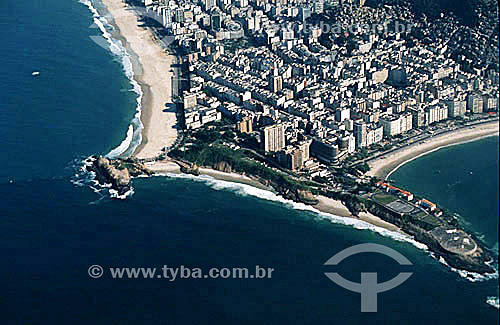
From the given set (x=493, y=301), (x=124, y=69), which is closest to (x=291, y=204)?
(x=493, y=301)

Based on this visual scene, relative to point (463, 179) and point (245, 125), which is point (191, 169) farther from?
point (463, 179)

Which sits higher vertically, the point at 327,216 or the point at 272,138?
the point at 272,138

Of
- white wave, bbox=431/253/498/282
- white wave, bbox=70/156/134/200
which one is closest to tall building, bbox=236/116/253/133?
white wave, bbox=70/156/134/200

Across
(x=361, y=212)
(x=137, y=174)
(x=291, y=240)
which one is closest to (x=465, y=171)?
(x=361, y=212)

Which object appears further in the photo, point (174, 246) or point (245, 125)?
point (245, 125)

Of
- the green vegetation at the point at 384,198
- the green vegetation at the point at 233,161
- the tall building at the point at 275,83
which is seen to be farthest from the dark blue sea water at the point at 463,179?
the tall building at the point at 275,83

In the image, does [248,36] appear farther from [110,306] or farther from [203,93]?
[110,306]

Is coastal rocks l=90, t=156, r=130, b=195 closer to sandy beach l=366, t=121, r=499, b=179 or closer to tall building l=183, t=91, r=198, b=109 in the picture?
tall building l=183, t=91, r=198, b=109
